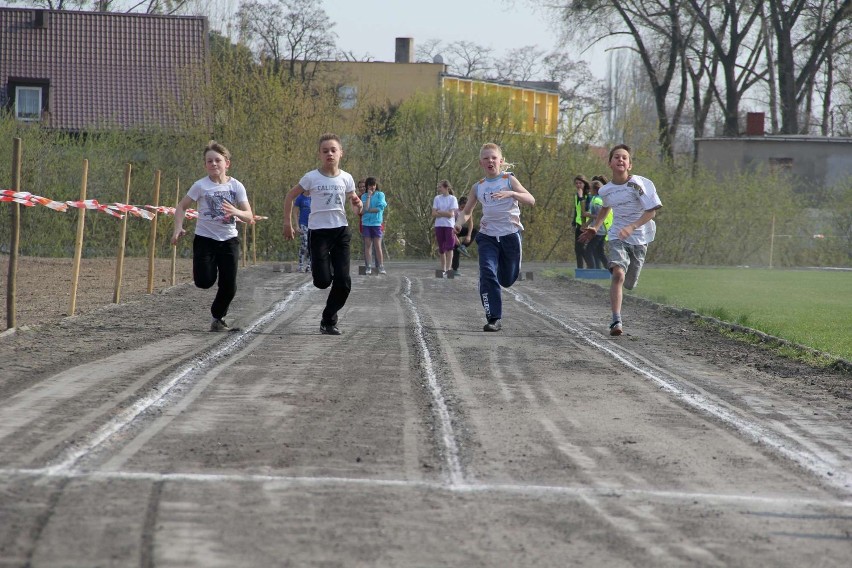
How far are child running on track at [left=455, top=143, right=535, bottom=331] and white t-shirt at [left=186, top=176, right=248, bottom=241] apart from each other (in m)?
2.31

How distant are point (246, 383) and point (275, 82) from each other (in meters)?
29.4

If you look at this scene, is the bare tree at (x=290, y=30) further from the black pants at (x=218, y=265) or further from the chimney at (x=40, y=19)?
the black pants at (x=218, y=265)

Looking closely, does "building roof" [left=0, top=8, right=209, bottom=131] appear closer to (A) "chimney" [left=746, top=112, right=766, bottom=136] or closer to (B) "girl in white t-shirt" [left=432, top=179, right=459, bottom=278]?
(B) "girl in white t-shirt" [left=432, top=179, right=459, bottom=278]

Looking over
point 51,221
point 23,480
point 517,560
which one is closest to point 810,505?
point 517,560

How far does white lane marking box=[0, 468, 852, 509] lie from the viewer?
542 cm

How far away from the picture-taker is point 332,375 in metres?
8.99

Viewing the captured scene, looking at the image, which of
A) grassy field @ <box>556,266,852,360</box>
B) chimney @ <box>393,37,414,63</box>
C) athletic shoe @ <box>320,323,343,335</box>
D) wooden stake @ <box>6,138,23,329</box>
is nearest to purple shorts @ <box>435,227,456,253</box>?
grassy field @ <box>556,266,852,360</box>

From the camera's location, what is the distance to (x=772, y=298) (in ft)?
66.6

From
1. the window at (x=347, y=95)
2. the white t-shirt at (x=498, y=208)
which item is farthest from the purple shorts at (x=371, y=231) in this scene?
the window at (x=347, y=95)

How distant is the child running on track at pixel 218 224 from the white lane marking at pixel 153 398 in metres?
0.50

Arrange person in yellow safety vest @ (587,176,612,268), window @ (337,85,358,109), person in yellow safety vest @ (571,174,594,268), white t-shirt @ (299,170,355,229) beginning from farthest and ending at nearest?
window @ (337,85,358,109) < person in yellow safety vest @ (571,174,594,268) < person in yellow safety vest @ (587,176,612,268) < white t-shirt @ (299,170,355,229)

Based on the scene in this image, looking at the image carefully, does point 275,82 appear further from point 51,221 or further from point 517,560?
point 517,560

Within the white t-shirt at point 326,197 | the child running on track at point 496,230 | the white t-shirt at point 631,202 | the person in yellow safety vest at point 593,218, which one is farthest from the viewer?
the person in yellow safety vest at point 593,218

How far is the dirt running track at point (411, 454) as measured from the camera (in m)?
4.60
